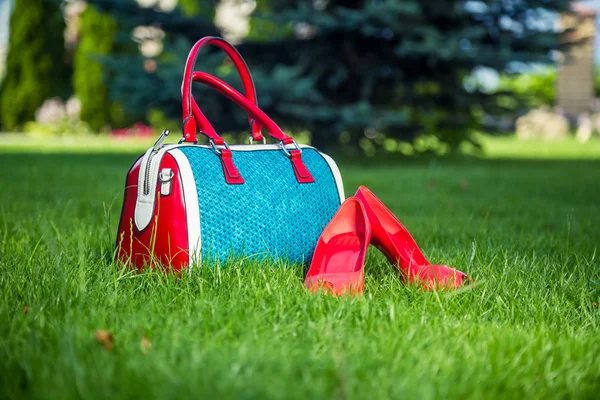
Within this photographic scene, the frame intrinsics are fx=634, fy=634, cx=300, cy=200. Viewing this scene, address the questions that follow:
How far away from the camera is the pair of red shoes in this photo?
1.66 metres

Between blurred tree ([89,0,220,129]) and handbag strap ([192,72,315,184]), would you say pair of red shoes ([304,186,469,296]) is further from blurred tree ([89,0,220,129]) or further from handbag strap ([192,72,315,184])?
blurred tree ([89,0,220,129])

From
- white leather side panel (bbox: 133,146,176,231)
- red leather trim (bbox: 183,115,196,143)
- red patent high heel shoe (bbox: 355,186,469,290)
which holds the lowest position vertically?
red patent high heel shoe (bbox: 355,186,469,290)

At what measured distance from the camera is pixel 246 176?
5.95ft

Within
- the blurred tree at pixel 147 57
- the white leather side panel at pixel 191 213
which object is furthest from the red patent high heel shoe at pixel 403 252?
the blurred tree at pixel 147 57

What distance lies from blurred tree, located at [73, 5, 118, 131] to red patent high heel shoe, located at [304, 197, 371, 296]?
11.9m

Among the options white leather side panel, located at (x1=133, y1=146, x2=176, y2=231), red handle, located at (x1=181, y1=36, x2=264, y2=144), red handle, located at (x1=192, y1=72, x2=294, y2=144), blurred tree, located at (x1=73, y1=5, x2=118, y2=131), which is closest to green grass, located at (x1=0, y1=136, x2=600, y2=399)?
white leather side panel, located at (x1=133, y1=146, x2=176, y2=231)

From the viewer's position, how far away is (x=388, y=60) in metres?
6.48

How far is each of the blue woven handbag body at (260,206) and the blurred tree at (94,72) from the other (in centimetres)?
1176

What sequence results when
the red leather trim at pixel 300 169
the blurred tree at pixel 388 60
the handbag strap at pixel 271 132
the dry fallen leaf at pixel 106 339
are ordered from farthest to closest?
the blurred tree at pixel 388 60
the red leather trim at pixel 300 169
the handbag strap at pixel 271 132
the dry fallen leaf at pixel 106 339

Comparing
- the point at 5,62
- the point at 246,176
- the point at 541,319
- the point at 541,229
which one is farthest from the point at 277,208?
the point at 5,62

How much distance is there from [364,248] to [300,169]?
0.38 metres

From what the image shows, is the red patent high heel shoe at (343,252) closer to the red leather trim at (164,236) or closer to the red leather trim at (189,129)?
the red leather trim at (164,236)

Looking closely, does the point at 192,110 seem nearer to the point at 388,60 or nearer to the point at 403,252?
the point at 403,252

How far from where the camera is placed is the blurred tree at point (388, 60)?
5.76 metres
